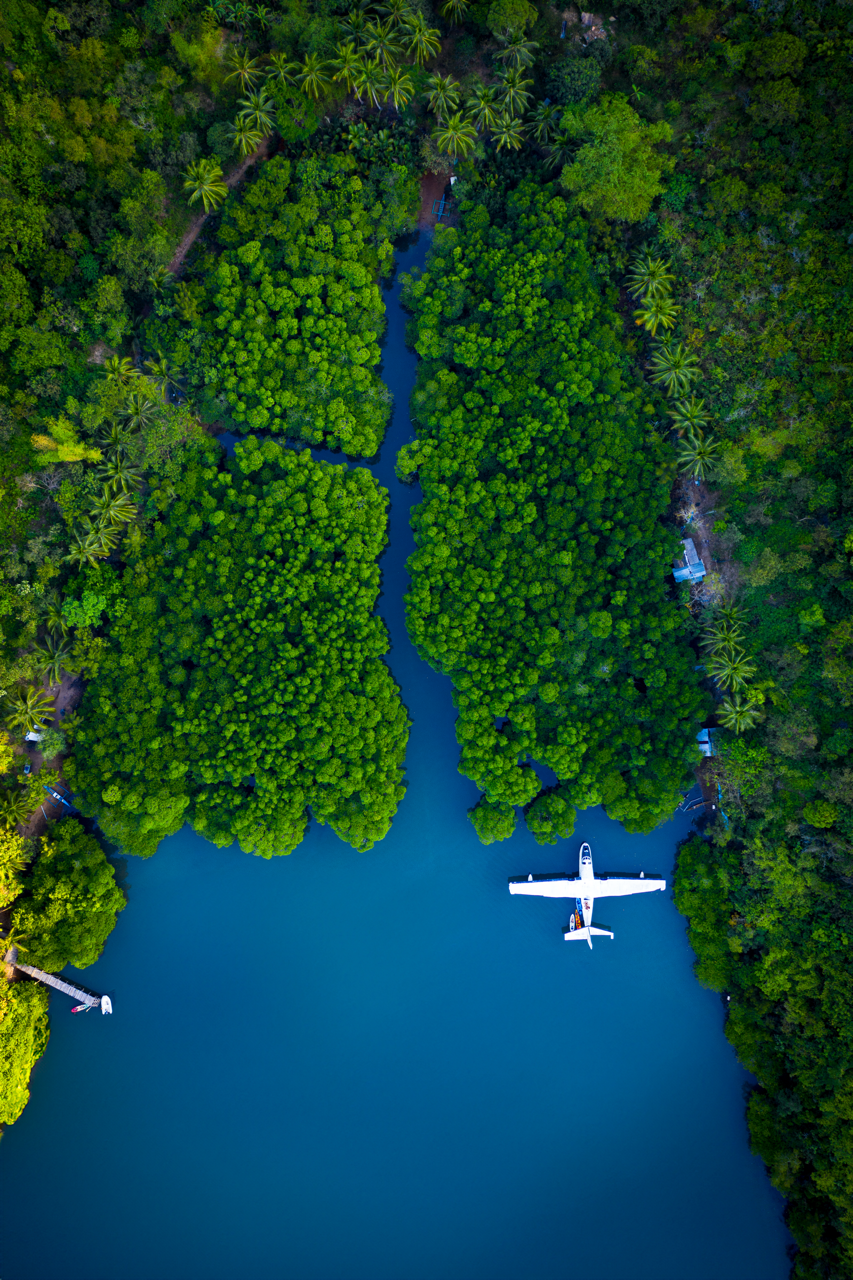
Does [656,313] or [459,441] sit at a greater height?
[656,313]

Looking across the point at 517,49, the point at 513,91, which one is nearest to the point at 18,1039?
the point at 513,91

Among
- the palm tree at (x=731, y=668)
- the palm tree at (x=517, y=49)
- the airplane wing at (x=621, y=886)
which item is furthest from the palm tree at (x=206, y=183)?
the airplane wing at (x=621, y=886)

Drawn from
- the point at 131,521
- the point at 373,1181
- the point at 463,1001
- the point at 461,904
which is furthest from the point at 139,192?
the point at 373,1181

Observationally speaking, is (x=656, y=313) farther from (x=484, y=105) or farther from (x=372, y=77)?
(x=372, y=77)

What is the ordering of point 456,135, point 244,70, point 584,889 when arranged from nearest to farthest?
point 456,135, point 244,70, point 584,889

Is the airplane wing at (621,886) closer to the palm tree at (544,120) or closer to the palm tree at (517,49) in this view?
the palm tree at (544,120)

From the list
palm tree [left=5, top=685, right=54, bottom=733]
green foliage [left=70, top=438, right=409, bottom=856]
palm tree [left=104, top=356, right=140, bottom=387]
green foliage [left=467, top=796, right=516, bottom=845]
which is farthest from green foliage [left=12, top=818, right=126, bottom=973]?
palm tree [left=104, top=356, right=140, bottom=387]

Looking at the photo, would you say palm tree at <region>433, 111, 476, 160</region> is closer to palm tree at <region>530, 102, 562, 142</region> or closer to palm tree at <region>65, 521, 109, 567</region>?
palm tree at <region>530, 102, 562, 142</region>
